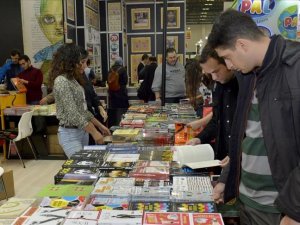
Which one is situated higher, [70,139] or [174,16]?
[174,16]

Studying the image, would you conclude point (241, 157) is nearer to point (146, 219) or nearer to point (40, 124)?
point (146, 219)

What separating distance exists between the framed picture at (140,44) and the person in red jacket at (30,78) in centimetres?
494

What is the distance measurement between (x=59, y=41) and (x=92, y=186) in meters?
6.09

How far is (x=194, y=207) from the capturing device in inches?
58.4

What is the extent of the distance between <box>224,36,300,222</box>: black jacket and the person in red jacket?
5.59 metres

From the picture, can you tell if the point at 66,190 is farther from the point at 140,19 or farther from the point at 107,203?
the point at 140,19

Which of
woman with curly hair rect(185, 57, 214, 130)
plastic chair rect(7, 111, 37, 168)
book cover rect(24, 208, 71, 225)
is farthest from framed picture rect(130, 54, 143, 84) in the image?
book cover rect(24, 208, 71, 225)

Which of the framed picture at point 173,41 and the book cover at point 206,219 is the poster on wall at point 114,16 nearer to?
the framed picture at point 173,41

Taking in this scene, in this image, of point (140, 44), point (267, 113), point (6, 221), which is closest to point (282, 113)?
point (267, 113)

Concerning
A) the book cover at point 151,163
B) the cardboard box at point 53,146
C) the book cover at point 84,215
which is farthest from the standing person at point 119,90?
the book cover at point 84,215

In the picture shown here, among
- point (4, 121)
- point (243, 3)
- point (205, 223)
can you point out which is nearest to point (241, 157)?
point (205, 223)

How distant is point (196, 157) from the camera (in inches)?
80.6

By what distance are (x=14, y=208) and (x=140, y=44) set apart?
971cm

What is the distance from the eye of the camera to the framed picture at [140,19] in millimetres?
10648
